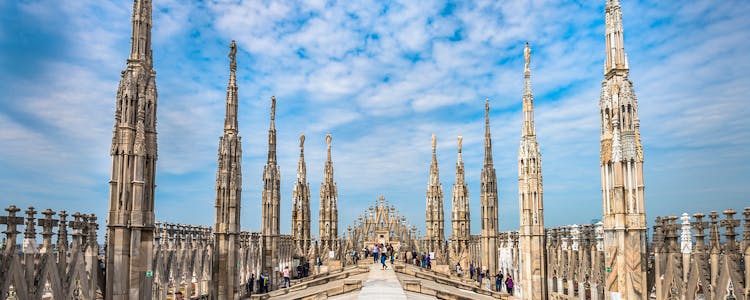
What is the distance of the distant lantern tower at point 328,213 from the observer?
52250mm

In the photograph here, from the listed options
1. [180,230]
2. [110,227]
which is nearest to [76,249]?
[110,227]

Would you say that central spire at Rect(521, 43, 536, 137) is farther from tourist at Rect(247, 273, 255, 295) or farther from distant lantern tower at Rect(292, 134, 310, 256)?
distant lantern tower at Rect(292, 134, 310, 256)

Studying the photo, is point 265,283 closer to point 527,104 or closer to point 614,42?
point 527,104

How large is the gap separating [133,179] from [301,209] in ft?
109

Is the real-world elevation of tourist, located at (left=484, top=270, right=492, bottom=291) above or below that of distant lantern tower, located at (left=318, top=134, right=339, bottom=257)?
below

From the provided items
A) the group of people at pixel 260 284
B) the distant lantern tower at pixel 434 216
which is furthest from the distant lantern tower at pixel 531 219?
the distant lantern tower at pixel 434 216

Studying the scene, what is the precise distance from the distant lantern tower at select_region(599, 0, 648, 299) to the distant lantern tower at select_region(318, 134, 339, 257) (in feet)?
123

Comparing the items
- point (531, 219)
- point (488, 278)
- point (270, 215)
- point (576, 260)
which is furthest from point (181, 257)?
point (488, 278)

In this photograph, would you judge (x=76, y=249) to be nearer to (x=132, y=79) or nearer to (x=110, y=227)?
(x=110, y=227)

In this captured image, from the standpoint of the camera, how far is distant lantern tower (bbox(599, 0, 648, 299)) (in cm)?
1584

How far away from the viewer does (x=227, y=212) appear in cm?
2598

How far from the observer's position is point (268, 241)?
114 feet

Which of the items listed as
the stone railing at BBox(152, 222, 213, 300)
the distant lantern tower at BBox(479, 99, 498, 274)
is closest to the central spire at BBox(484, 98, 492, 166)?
the distant lantern tower at BBox(479, 99, 498, 274)

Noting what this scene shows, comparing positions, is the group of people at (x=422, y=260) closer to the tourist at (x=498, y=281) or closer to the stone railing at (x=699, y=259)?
the tourist at (x=498, y=281)
